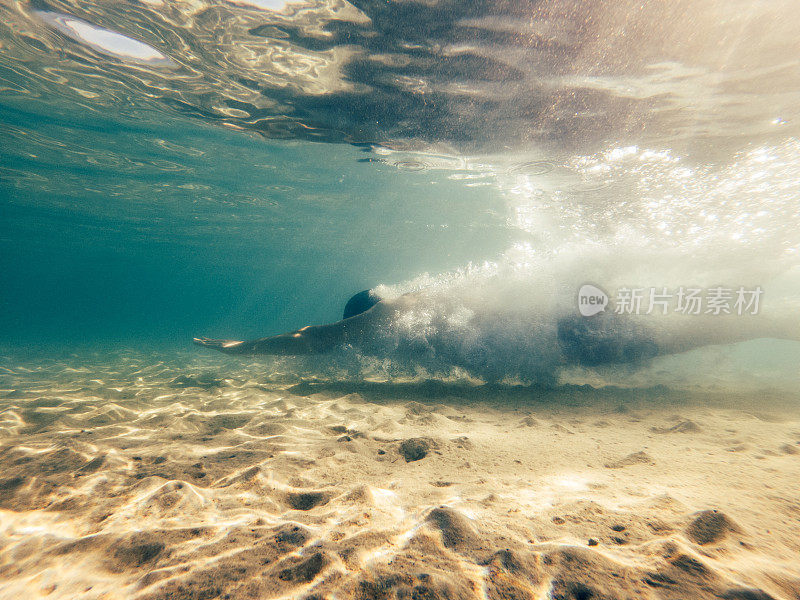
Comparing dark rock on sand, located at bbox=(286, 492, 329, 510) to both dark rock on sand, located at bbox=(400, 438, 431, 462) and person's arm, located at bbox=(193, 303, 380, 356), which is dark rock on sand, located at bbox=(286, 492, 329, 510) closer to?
dark rock on sand, located at bbox=(400, 438, 431, 462)

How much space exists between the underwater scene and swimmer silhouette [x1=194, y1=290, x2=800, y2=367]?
3.1 inches

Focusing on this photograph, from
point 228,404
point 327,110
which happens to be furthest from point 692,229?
point 228,404

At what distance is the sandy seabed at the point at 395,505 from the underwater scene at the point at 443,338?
27mm

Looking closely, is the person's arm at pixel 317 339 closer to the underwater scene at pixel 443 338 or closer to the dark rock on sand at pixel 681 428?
the underwater scene at pixel 443 338

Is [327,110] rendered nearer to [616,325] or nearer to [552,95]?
[552,95]

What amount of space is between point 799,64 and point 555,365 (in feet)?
30.1

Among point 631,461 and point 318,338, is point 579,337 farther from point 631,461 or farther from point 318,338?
point 318,338

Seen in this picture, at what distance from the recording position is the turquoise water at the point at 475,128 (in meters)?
7.86

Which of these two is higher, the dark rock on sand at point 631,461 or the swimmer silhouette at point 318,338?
the swimmer silhouette at point 318,338

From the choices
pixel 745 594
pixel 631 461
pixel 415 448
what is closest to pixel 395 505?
pixel 415 448

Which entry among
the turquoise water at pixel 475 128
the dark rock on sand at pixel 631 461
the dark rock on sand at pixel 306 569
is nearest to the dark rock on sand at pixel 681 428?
the dark rock on sand at pixel 631 461

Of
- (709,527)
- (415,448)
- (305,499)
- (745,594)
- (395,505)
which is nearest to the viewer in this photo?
(745,594)

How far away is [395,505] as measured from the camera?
275cm

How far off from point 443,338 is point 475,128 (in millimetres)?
8213
